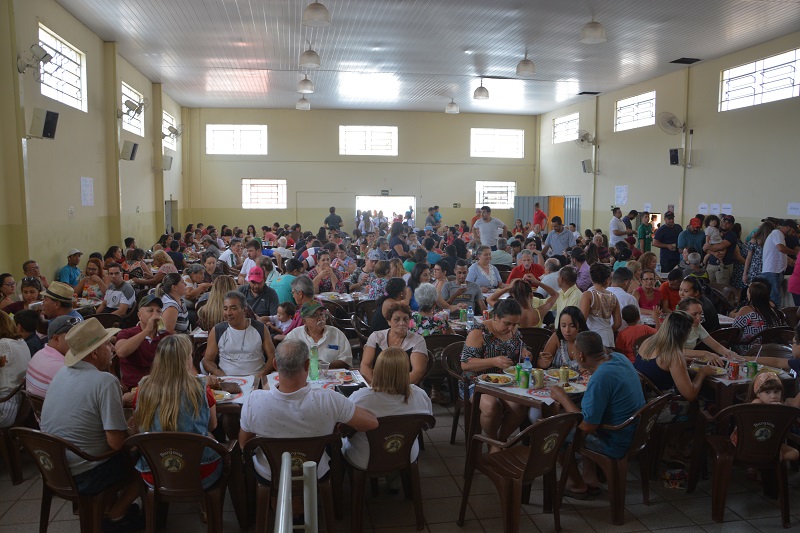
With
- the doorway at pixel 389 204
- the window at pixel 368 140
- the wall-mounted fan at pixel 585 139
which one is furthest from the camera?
the doorway at pixel 389 204

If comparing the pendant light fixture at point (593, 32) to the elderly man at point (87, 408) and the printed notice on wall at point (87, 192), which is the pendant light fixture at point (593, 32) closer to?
the elderly man at point (87, 408)

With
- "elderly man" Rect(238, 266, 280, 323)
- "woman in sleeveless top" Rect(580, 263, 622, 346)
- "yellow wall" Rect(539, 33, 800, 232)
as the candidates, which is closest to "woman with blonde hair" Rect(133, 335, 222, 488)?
"elderly man" Rect(238, 266, 280, 323)

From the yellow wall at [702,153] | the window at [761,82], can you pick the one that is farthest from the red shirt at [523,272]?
the window at [761,82]

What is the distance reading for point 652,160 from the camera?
593 inches

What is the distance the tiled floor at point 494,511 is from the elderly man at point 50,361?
0.82 meters

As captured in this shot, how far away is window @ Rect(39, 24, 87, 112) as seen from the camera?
9.35 metres

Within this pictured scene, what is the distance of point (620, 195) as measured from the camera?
1655 centimetres

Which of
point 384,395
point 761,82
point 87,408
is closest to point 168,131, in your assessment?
point 761,82

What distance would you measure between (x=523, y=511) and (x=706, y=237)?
8.65 metres

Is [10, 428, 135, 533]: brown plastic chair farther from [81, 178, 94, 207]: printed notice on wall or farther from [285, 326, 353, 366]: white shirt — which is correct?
[81, 178, 94, 207]: printed notice on wall

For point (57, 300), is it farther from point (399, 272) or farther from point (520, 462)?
point (520, 462)

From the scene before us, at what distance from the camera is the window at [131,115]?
13.2 metres

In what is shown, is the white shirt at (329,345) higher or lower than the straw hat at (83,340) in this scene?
lower

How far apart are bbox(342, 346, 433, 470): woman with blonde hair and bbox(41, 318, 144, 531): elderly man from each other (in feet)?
4.43
